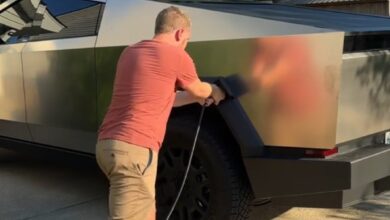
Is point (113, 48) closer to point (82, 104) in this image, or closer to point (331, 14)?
point (82, 104)

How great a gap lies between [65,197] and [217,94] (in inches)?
94.8

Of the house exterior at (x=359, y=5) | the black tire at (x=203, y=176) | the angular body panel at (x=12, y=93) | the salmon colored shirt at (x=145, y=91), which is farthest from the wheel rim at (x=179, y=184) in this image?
the house exterior at (x=359, y=5)

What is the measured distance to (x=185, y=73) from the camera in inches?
125

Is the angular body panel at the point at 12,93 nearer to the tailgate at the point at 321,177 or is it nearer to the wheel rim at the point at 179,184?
the wheel rim at the point at 179,184

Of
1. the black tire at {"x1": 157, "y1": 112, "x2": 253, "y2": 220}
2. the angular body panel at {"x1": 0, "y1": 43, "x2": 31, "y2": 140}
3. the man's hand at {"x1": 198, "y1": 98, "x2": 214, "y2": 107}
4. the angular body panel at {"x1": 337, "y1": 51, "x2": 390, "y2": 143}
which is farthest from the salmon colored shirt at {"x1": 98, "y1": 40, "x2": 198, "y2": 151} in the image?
the angular body panel at {"x1": 0, "y1": 43, "x2": 31, "y2": 140}

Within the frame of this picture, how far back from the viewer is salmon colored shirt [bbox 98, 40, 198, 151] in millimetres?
3062

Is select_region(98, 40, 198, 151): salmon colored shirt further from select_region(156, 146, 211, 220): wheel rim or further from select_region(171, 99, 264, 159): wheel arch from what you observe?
select_region(156, 146, 211, 220): wheel rim

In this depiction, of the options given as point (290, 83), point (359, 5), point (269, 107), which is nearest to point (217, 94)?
point (269, 107)

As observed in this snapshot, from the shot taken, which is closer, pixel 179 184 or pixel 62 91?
pixel 179 184

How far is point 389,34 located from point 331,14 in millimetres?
806

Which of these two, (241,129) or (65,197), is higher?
(241,129)

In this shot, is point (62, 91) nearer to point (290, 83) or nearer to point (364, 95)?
point (290, 83)

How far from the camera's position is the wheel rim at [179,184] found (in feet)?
12.9

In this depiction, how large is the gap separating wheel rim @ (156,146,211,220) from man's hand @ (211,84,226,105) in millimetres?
485
